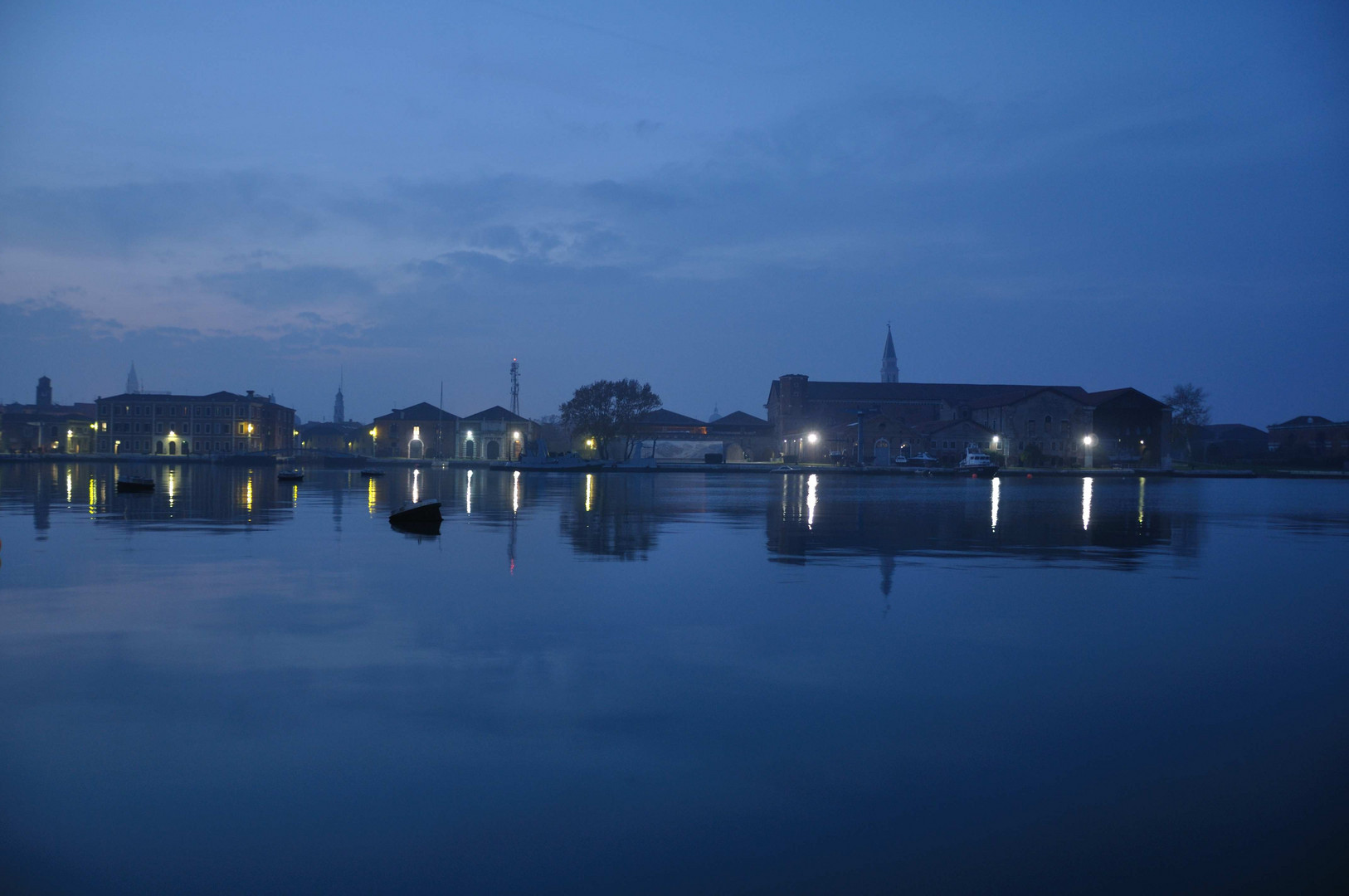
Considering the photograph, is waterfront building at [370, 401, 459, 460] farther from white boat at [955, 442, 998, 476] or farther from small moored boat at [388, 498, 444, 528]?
small moored boat at [388, 498, 444, 528]

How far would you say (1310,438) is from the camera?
435 feet

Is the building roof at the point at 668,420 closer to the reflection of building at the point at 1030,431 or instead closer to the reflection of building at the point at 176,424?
the reflection of building at the point at 1030,431

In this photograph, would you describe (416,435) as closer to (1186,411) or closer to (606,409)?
(606,409)

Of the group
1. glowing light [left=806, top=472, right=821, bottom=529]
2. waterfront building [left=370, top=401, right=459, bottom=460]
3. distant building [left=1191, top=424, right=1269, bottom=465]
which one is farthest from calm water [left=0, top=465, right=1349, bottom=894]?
distant building [left=1191, top=424, right=1269, bottom=465]

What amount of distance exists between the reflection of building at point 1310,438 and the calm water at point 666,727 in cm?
12045

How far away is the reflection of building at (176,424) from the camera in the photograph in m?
125

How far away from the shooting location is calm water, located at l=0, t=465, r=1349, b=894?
16.8 feet

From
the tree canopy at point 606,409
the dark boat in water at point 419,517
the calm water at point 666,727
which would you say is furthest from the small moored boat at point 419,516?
the tree canopy at point 606,409

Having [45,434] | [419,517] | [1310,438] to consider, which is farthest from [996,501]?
[45,434]

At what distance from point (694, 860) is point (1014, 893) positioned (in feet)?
5.55

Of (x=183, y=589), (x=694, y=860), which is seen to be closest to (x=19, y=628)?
(x=183, y=589)

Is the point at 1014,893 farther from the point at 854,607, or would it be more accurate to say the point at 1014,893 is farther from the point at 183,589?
the point at 183,589

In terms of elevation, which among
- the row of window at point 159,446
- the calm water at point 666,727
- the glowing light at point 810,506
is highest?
the row of window at point 159,446

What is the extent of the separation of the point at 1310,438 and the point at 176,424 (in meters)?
161
